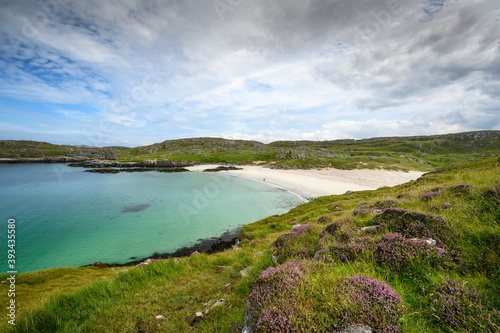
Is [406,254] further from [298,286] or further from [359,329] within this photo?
[298,286]

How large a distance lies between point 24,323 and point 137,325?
132 inches

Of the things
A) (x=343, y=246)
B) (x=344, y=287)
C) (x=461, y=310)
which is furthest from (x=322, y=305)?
(x=343, y=246)

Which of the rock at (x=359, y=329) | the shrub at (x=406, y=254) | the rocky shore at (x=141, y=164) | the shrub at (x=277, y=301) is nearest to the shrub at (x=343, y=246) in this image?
the shrub at (x=406, y=254)

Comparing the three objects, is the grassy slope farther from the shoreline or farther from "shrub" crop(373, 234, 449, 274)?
"shrub" crop(373, 234, 449, 274)

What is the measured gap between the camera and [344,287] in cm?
336

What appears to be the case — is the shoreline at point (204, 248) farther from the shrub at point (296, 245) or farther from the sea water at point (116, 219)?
the shrub at point (296, 245)

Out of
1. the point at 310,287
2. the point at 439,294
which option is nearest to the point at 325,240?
the point at 310,287

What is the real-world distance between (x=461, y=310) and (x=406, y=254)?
1.60 meters

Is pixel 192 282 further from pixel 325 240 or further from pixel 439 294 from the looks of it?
pixel 439 294

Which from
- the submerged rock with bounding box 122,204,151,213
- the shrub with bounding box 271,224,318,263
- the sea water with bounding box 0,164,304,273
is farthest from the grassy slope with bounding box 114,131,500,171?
the shrub with bounding box 271,224,318,263

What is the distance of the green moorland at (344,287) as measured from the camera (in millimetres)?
2873

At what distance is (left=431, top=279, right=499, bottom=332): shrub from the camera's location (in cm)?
242

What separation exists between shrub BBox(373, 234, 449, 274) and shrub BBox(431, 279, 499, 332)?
924 mm

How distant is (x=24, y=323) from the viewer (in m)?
5.31
